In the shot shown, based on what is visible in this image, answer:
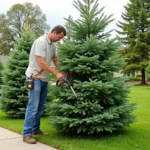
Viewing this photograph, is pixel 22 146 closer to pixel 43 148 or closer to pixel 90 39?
pixel 43 148

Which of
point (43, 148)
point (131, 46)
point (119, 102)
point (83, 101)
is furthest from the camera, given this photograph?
point (131, 46)

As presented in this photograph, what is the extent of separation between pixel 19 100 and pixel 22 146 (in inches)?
117

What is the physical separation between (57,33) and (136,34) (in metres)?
29.1

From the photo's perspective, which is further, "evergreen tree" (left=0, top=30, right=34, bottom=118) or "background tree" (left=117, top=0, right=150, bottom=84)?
"background tree" (left=117, top=0, right=150, bottom=84)

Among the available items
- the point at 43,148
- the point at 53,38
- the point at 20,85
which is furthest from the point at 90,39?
the point at 20,85

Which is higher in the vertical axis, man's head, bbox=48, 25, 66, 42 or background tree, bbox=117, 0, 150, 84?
background tree, bbox=117, 0, 150, 84

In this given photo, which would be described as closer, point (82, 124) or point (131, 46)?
point (82, 124)

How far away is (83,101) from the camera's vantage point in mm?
4715

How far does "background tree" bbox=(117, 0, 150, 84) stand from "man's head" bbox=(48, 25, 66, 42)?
26.7m

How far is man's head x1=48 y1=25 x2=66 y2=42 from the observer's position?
4.81 metres

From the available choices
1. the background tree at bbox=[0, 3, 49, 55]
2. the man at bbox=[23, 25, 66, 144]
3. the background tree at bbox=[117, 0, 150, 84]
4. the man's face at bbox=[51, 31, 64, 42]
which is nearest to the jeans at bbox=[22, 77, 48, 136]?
the man at bbox=[23, 25, 66, 144]

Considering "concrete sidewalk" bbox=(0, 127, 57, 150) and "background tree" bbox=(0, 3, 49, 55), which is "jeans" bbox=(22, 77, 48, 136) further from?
"background tree" bbox=(0, 3, 49, 55)

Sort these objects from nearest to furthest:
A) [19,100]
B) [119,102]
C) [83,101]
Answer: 1. [83,101]
2. [119,102]
3. [19,100]

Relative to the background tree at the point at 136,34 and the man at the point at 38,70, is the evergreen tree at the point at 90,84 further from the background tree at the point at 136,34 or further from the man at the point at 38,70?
the background tree at the point at 136,34
